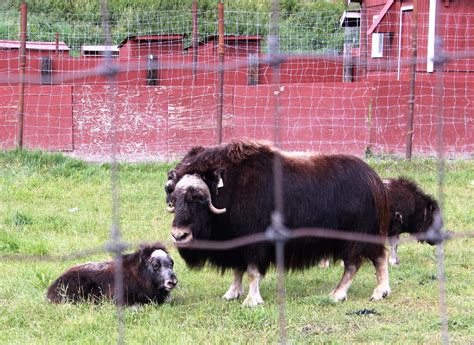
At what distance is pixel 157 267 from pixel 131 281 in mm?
152

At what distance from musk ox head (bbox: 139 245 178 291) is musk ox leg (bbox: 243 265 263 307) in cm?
40

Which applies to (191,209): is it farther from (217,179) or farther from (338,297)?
(338,297)

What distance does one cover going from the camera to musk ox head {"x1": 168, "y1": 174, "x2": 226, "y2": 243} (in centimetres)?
442

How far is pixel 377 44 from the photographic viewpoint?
1366 cm

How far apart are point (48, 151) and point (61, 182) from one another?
1180mm

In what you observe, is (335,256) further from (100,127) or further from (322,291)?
(100,127)

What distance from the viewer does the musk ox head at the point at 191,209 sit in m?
4.42

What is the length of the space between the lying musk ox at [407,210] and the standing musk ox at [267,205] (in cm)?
39

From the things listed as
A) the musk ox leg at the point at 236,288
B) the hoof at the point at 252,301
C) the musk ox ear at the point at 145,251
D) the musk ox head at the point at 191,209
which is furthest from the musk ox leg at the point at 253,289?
the musk ox ear at the point at 145,251

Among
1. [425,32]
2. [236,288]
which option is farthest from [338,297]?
[425,32]

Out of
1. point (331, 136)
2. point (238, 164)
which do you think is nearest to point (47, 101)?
point (331, 136)

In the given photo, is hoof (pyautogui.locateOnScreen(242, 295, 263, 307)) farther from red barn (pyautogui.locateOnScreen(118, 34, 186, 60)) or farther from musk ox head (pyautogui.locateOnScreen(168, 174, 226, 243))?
red barn (pyautogui.locateOnScreen(118, 34, 186, 60))

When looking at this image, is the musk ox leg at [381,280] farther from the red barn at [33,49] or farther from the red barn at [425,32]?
the red barn at [33,49]

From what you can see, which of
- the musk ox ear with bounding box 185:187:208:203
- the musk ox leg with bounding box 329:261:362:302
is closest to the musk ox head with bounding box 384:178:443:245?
the musk ox leg with bounding box 329:261:362:302
